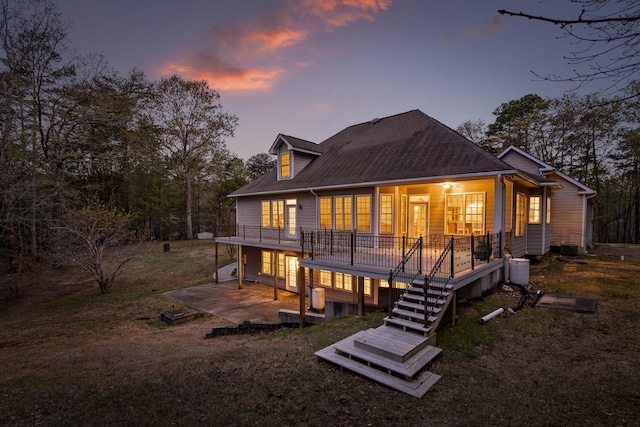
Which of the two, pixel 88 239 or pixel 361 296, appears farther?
pixel 88 239

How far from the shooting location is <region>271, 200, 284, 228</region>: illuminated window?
628 inches

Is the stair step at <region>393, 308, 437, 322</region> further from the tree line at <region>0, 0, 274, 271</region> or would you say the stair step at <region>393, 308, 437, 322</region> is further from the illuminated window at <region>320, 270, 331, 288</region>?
the tree line at <region>0, 0, 274, 271</region>

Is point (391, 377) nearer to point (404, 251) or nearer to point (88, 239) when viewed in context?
point (404, 251)

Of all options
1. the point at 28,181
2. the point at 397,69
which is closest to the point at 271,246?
the point at 28,181

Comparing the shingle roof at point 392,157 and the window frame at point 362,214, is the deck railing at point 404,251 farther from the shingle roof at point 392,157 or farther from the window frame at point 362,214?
the shingle roof at point 392,157

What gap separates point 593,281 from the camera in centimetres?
1022

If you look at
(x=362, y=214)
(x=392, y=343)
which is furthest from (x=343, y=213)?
(x=392, y=343)

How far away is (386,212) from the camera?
12.2 metres

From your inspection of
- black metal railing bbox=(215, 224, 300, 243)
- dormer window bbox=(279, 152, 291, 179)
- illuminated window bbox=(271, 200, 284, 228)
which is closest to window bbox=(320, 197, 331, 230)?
black metal railing bbox=(215, 224, 300, 243)

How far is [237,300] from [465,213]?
35.7ft

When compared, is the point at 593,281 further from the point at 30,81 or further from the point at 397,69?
the point at 30,81

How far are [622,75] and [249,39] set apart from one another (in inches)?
606

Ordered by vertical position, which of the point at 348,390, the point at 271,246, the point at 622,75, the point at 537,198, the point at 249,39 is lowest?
the point at 348,390

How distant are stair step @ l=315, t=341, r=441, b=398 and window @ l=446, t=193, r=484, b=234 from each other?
7.67 metres
